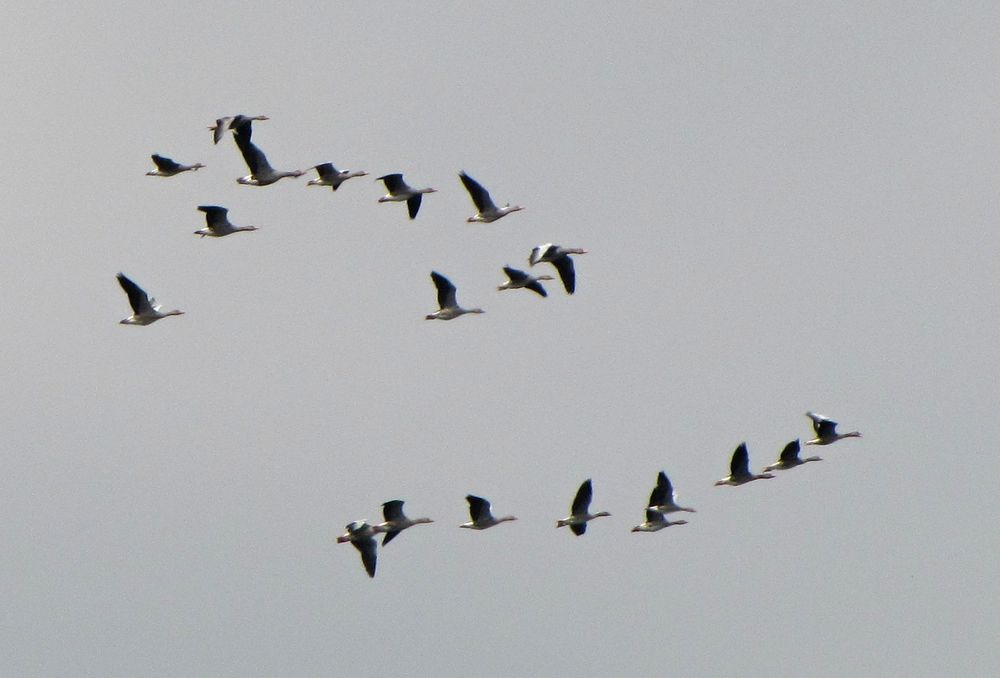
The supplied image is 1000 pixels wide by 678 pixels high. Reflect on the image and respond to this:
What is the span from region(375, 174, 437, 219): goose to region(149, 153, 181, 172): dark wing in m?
4.42

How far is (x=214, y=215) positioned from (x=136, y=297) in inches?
106

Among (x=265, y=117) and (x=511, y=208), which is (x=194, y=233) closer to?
→ (x=265, y=117)

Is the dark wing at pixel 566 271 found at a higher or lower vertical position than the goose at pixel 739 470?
higher

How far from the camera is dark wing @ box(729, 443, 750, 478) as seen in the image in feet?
172

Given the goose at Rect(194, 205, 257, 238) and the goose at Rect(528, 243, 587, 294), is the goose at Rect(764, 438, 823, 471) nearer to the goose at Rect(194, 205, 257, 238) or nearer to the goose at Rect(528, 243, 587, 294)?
the goose at Rect(528, 243, 587, 294)

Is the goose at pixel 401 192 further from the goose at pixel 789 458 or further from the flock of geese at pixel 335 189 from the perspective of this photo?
the goose at pixel 789 458

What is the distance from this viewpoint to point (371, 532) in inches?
1997

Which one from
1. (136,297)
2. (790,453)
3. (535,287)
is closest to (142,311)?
(136,297)

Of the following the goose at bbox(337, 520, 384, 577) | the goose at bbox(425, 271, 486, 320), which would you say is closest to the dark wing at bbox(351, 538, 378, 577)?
the goose at bbox(337, 520, 384, 577)

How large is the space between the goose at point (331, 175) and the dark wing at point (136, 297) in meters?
5.20

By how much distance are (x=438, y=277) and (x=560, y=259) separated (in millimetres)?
2693

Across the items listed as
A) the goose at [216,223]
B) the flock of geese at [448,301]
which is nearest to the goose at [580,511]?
the flock of geese at [448,301]

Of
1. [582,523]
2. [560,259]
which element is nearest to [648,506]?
[582,523]

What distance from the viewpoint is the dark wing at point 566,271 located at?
51.8 meters
